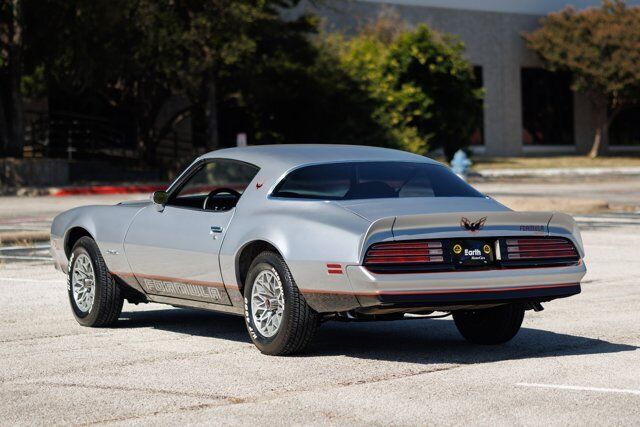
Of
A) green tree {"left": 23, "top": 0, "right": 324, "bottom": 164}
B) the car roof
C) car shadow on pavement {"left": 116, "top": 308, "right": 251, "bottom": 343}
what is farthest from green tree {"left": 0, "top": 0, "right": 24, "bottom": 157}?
the car roof

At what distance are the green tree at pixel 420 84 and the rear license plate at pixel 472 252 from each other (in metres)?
38.1

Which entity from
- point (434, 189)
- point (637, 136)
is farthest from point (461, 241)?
point (637, 136)

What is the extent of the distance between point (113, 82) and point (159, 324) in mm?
33798

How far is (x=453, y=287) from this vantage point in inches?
324

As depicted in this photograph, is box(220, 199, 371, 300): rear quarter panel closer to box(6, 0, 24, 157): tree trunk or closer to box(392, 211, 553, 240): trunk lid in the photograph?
box(392, 211, 553, 240): trunk lid

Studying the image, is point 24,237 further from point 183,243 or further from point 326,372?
point 326,372

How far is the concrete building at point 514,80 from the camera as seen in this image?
61.8 meters

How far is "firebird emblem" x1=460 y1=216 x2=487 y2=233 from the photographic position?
8.35m

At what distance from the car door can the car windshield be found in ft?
1.56

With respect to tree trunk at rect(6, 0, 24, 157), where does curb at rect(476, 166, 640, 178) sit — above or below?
below

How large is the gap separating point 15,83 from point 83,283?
93.4 ft

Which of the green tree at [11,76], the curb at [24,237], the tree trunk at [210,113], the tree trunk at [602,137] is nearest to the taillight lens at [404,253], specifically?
the curb at [24,237]

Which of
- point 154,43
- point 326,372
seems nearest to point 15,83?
point 154,43

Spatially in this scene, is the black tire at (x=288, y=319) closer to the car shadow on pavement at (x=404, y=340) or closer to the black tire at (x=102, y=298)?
the car shadow on pavement at (x=404, y=340)
